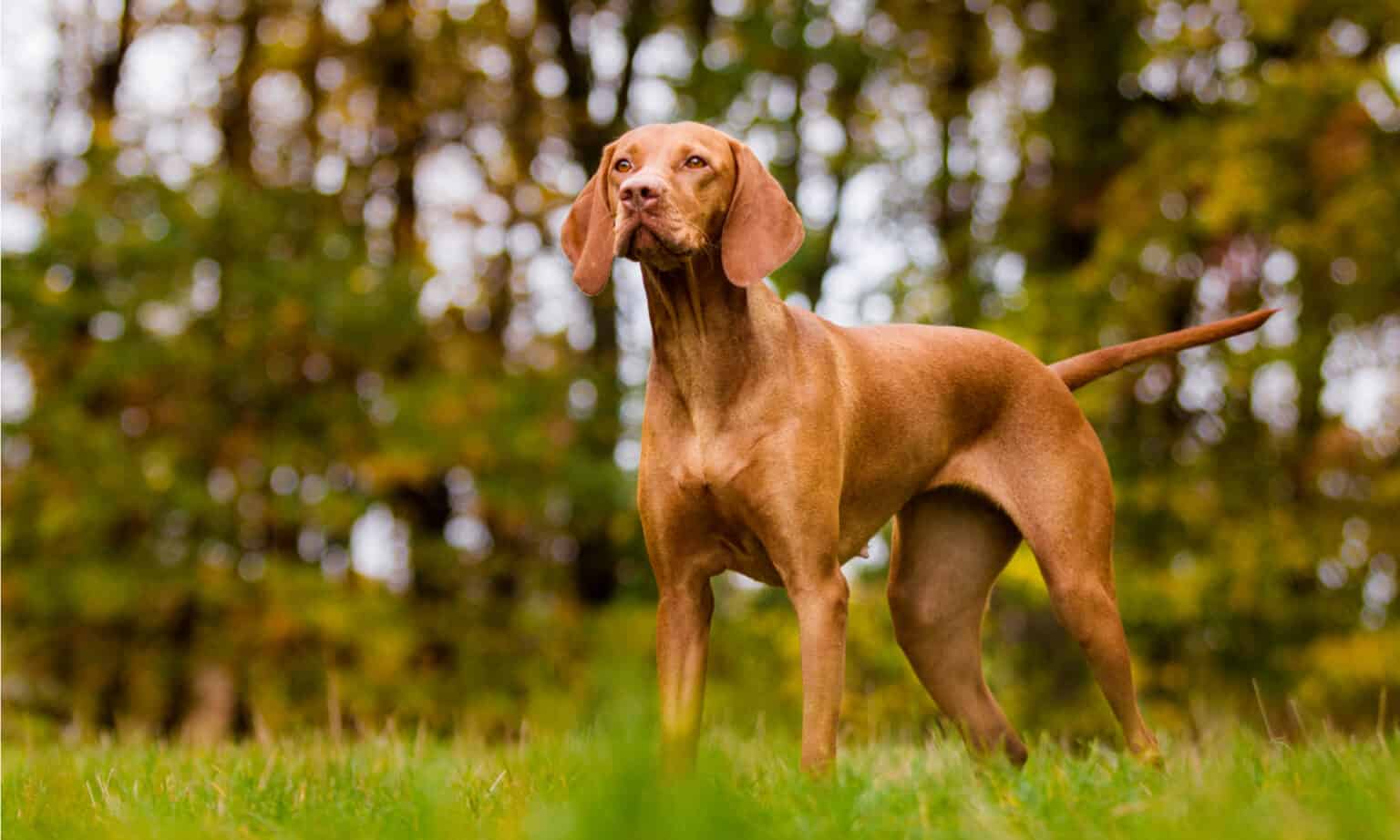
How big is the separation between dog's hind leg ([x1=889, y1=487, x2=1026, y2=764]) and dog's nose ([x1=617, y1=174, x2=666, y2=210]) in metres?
1.51

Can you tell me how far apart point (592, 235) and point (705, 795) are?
88.0 inches

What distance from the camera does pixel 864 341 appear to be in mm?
4234

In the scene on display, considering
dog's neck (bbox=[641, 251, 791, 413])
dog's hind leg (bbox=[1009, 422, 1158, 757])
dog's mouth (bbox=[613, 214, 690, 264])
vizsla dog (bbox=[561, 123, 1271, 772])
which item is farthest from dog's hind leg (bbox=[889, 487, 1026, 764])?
dog's mouth (bbox=[613, 214, 690, 264])

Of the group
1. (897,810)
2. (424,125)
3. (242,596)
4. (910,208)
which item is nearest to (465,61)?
(424,125)

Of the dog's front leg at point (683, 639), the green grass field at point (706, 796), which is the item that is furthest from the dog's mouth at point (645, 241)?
the green grass field at point (706, 796)

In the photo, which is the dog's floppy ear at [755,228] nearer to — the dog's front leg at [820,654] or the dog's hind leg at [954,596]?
the dog's front leg at [820,654]

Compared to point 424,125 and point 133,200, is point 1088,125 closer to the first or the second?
point 424,125

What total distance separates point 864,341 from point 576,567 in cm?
886

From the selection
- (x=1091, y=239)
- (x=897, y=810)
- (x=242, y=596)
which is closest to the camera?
(x=897, y=810)

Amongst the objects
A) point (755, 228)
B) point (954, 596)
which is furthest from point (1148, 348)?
point (755, 228)

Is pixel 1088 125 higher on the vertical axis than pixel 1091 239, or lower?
higher

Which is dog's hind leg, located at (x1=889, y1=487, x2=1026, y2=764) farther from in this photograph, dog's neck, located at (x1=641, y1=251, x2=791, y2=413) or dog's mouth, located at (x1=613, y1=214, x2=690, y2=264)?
dog's mouth, located at (x1=613, y1=214, x2=690, y2=264)

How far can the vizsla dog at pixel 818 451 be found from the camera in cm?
367

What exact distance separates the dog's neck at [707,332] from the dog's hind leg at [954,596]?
1006mm
